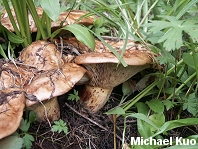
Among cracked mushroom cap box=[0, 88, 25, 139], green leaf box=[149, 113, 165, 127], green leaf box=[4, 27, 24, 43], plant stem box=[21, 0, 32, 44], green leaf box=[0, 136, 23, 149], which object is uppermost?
plant stem box=[21, 0, 32, 44]

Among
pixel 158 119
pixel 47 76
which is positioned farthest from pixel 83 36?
pixel 158 119

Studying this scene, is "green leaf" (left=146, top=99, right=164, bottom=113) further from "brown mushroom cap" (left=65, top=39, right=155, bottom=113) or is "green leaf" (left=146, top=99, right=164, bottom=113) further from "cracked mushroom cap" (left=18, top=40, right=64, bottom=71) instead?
"cracked mushroom cap" (left=18, top=40, right=64, bottom=71)

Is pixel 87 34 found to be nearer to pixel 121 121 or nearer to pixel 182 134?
pixel 121 121

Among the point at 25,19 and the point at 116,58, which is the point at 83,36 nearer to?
the point at 116,58

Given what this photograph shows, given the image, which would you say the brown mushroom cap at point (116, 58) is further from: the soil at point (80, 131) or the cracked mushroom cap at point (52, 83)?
the soil at point (80, 131)

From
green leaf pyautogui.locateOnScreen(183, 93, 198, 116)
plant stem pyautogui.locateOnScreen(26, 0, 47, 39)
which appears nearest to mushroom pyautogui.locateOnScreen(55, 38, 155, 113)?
plant stem pyautogui.locateOnScreen(26, 0, 47, 39)

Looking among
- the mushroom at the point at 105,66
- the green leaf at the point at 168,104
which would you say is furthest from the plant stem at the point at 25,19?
the green leaf at the point at 168,104
